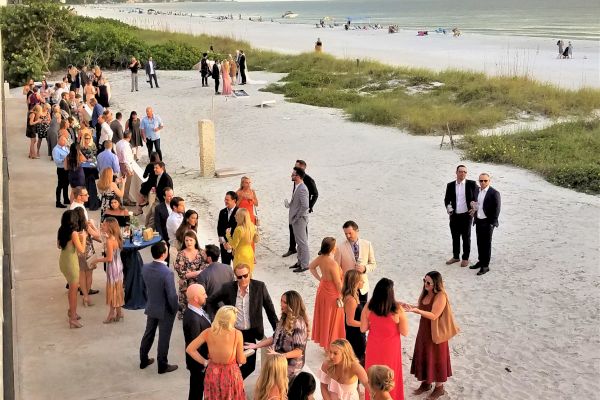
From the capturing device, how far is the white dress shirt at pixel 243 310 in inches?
263

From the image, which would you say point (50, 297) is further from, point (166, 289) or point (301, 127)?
point (301, 127)

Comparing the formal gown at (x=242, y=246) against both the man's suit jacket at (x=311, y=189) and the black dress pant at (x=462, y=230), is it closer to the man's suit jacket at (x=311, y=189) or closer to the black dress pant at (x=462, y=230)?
the man's suit jacket at (x=311, y=189)

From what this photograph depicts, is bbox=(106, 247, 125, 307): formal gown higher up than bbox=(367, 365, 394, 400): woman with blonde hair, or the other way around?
bbox=(367, 365, 394, 400): woman with blonde hair

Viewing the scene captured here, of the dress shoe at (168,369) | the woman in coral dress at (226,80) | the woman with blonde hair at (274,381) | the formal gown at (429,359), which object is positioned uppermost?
the woman in coral dress at (226,80)

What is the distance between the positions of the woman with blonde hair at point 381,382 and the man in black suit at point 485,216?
595 cm

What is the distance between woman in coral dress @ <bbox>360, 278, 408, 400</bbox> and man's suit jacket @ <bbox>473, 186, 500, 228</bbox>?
14.7 ft

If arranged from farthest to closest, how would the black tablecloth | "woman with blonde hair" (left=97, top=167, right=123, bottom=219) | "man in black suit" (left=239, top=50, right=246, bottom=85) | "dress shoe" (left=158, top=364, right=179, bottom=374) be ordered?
"man in black suit" (left=239, top=50, right=246, bottom=85), "woman with blonde hair" (left=97, top=167, right=123, bottom=219), the black tablecloth, "dress shoe" (left=158, top=364, right=179, bottom=374)

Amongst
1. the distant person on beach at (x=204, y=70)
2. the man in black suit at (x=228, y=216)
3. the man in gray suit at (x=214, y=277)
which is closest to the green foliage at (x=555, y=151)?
the man in black suit at (x=228, y=216)

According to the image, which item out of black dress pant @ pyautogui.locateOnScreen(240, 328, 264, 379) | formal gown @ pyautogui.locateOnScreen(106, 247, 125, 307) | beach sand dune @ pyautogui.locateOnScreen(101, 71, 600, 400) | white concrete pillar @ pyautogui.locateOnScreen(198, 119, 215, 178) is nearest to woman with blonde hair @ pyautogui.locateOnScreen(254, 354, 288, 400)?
black dress pant @ pyautogui.locateOnScreen(240, 328, 264, 379)

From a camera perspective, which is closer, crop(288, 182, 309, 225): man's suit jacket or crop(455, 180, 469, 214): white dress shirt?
crop(288, 182, 309, 225): man's suit jacket

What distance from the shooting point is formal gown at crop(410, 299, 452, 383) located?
7031mm

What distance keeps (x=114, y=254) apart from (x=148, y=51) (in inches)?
1247

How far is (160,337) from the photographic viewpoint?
7309 mm

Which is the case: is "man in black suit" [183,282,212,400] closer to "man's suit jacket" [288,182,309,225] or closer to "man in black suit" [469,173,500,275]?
"man's suit jacket" [288,182,309,225]
